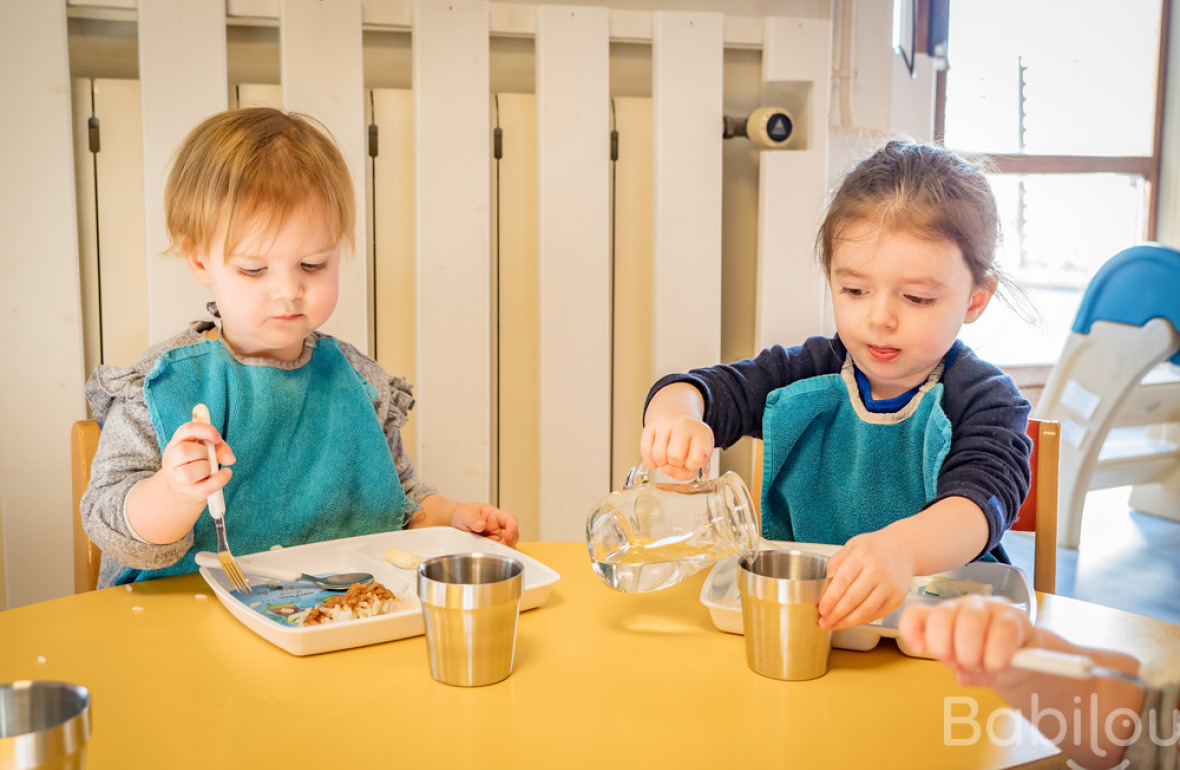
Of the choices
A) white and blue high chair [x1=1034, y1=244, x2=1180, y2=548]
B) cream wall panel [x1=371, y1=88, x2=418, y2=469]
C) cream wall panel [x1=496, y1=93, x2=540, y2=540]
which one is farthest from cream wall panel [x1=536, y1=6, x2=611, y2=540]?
white and blue high chair [x1=1034, y1=244, x2=1180, y2=548]

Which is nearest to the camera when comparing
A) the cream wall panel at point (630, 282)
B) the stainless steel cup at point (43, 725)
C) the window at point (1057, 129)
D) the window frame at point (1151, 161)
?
the stainless steel cup at point (43, 725)

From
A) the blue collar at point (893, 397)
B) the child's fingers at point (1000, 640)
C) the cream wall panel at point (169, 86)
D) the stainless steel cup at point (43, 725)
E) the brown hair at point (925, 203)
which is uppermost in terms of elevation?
the cream wall panel at point (169, 86)

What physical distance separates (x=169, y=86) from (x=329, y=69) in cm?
28

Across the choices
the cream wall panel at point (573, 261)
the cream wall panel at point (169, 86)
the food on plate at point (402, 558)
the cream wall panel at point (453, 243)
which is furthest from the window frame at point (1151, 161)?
the food on plate at point (402, 558)

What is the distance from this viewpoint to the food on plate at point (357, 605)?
74 cm

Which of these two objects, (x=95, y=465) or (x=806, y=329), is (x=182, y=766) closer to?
(x=95, y=465)

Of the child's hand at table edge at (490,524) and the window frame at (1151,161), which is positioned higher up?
the window frame at (1151,161)

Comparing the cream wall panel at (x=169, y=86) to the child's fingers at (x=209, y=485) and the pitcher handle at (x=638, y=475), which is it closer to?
the child's fingers at (x=209, y=485)

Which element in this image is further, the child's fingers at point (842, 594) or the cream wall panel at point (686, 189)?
the cream wall panel at point (686, 189)

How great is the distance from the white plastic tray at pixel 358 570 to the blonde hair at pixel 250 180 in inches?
13.4

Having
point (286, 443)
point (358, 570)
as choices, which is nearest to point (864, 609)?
point (358, 570)

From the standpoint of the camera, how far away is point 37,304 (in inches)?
65.8

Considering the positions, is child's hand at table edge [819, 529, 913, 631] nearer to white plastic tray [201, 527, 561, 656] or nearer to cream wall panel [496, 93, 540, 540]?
white plastic tray [201, 527, 561, 656]

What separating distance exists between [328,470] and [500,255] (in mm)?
933
